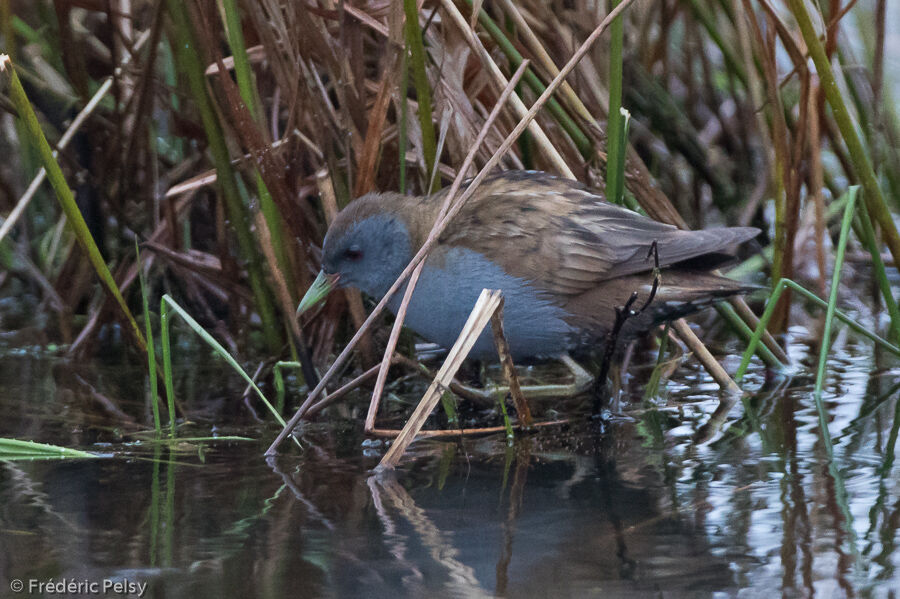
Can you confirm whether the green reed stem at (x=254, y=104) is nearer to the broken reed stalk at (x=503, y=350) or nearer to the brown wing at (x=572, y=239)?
the brown wing at (x=572, y=239)

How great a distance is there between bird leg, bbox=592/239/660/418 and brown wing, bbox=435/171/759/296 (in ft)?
0.19

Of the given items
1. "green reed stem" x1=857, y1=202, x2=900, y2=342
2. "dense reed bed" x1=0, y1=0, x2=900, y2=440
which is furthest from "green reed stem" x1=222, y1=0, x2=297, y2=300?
"green reed stem" x1=857, y1=202, x2=900, y2=342

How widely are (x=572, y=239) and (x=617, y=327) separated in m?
0.25

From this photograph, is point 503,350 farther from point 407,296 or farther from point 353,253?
point 353,253

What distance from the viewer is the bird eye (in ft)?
8.76

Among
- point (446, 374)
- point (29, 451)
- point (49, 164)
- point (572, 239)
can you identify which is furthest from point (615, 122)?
point (29, 451)

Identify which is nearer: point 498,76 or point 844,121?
point 844,121

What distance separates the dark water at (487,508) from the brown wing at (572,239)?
0.35 metres

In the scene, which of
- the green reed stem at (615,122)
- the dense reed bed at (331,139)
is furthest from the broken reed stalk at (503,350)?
the green reed stem at (615,122)

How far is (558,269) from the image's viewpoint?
2408 mm

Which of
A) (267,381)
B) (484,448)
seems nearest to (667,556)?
(484,448)

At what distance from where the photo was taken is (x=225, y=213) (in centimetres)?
325

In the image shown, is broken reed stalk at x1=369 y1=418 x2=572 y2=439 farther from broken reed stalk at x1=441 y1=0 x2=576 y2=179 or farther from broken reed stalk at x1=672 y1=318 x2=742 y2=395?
broken reed stalk at x1=441 y1=0 x2=576 y2=179

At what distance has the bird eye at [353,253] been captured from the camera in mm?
2670
